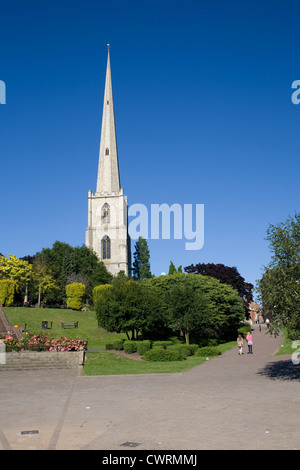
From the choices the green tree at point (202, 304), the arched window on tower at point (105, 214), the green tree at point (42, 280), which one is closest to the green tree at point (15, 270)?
the green tree at point (42, 280)

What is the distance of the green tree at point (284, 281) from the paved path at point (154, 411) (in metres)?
2.36

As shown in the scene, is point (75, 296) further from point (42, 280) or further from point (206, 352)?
point (206, 352)

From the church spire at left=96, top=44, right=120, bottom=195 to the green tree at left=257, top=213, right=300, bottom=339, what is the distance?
7842 centimetres

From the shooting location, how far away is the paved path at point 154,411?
25.0ft

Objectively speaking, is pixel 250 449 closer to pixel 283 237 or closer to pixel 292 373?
pixel 283 237

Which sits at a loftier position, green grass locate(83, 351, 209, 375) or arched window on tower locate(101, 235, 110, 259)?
arched window on tower locate(101, 235, 110, 259)

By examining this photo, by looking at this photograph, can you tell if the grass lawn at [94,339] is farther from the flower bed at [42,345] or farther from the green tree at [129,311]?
the green tree at [129,311]

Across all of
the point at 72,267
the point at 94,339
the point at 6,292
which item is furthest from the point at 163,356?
the point at 72,267

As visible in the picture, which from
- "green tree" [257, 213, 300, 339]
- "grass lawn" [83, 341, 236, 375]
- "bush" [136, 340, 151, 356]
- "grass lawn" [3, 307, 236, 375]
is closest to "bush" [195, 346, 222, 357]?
"grass lawn" [3, 307, 236, 375]

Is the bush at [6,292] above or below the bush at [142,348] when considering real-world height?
above

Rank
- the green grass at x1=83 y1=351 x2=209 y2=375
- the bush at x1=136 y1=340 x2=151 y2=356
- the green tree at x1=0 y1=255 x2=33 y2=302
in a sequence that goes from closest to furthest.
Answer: the green grass at x1=83 y1=351 x2=209 y2=375
the bush at x1=136 y1=340 x2=151 y2=356
the green tree at x1=0 y1=255 x2=33 y2=302

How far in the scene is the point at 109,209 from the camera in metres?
91.5

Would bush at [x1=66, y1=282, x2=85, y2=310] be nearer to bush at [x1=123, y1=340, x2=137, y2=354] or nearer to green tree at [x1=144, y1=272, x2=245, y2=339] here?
green tree at [x1=144, y1=272, x2=245, y2=339]

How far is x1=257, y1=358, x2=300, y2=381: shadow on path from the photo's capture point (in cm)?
1669
